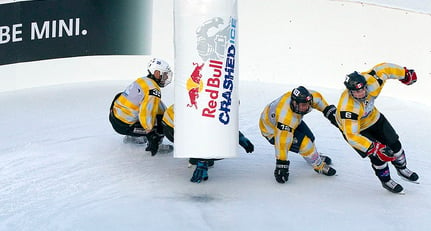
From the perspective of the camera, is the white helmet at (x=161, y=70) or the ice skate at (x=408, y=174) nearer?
the ice skate at (x=408, y=174)

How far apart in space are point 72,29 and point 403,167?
4913 millimetres

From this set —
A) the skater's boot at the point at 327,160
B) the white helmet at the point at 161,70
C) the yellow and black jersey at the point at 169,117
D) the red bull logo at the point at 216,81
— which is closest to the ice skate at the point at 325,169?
the skater's boot at the point at 327,160

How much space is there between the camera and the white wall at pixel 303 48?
27.6ft

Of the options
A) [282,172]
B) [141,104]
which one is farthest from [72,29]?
[282,172]

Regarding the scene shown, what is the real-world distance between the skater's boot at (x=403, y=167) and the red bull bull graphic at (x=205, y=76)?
4.65 ft

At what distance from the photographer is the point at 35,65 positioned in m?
8.62

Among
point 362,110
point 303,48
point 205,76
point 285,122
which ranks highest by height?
point 205,76

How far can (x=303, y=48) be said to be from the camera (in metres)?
9.13

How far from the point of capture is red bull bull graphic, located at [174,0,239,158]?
Result: 4.96 metres

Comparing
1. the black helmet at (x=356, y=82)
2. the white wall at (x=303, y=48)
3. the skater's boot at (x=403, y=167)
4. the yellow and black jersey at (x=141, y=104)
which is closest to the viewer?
the black helmet at (x=356, y=82)

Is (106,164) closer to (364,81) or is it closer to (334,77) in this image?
(364,81)

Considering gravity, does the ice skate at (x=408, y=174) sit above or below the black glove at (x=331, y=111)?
below

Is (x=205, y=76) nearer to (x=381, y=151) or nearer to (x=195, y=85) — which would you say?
(x=195, y=85)

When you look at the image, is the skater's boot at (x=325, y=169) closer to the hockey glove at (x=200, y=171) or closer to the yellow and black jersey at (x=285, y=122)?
the yellow and black jersey at (x=285, y=122)
